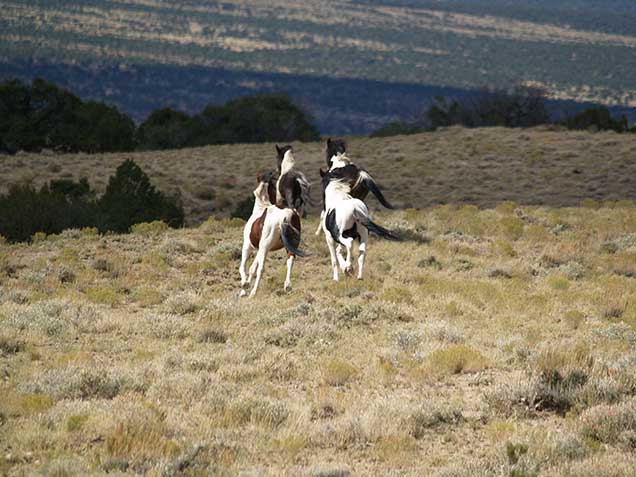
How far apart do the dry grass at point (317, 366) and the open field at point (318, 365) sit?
0.09ft

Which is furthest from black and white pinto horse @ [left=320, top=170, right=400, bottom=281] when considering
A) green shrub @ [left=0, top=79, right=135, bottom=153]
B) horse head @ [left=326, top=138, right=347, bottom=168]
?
green shrub @ [left=0, top=79, right=135, bottom=153]

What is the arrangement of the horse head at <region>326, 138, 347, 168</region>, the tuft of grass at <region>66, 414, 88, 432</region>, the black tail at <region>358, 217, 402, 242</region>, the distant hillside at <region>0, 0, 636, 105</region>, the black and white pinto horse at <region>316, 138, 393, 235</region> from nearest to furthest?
the tuft of grass at <region>66, 414, 88, 432</region> → the black tail at <region>358, 217, 402, 242</region> → the black and white pinto horse at <region>316, 138, 393, 235</region> → the horse head at <region>326, 138, 347, 168</region> → the distant hillside at <region>0, 0, 636, 105</region>

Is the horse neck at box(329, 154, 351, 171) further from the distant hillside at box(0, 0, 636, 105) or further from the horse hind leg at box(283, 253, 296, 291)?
the distant hillside at box(0, 0, 636, 105)

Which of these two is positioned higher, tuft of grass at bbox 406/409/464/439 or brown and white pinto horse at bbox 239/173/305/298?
brown and white pinto horse at bbox 239/173/305/298

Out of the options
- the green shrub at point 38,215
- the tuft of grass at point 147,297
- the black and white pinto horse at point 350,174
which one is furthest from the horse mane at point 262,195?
the green shrub at point 38,215

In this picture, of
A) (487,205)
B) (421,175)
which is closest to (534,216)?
(487,205)

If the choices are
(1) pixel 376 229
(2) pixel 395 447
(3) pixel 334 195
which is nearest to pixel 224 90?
(3) pixel 334 195

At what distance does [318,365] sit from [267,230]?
3583mm

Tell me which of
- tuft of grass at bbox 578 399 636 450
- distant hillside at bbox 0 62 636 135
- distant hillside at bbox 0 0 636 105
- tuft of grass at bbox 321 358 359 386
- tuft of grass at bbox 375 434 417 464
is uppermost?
tuft of grass at bbox 578 399 636 450

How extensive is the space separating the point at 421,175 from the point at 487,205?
26.0 feet

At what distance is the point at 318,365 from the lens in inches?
449

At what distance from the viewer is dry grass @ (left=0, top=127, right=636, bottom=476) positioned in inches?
336

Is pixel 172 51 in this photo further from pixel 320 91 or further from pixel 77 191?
pixel 77 191

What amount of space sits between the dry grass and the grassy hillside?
14587mm
